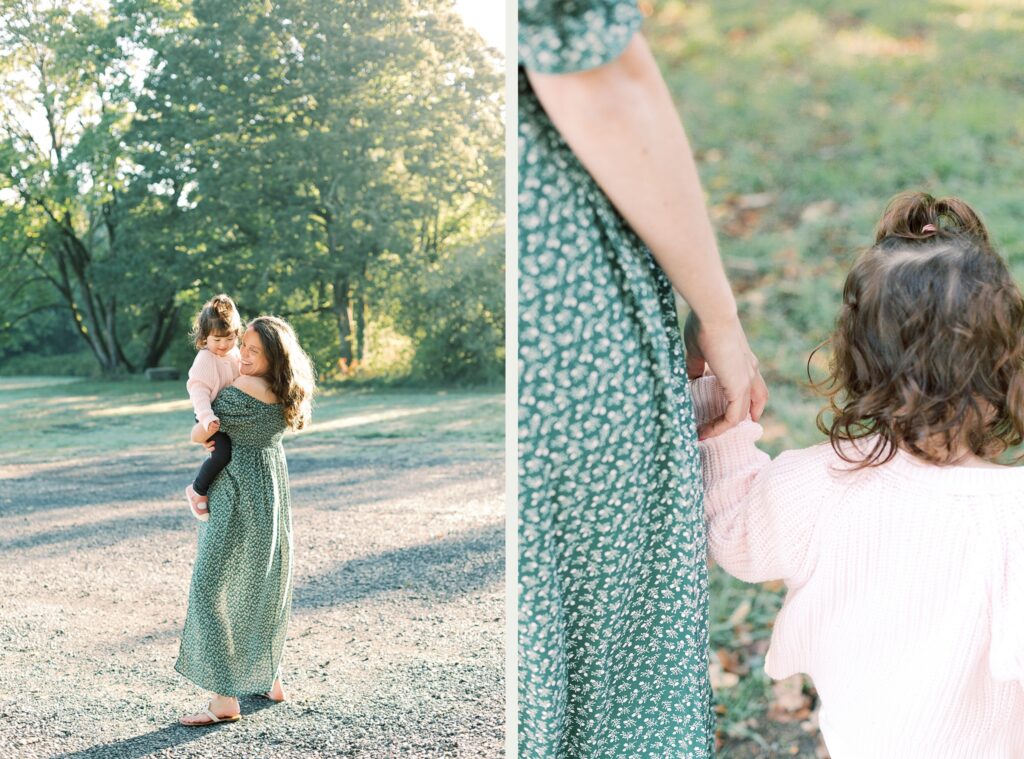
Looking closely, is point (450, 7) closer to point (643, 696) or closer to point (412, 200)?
point (412, 200)

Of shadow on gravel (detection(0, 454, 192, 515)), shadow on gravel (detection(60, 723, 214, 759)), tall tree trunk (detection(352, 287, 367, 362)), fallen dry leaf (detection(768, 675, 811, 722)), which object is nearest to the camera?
fallen dry leaf (detection(768, 675, 811, 722))

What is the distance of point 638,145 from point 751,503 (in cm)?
39

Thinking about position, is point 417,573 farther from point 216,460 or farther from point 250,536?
→ point 216,460

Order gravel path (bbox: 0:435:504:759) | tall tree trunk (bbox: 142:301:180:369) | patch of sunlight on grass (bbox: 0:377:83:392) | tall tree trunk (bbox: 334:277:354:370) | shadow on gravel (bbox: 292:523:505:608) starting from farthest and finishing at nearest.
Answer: tall tree trunk (bbox: 334:277:354:370) < tall tree trunk (bbox: 142:301:180:369) < patch of sunlight on grass (bbox: 0:377:83:392) < shadow on gravel (bbox: 292:523:505:608) < gravel path (bbox: 0:435:504:759)

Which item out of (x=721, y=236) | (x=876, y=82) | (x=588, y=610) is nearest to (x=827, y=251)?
(x=721, y=236)

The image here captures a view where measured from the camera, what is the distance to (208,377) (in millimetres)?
1770

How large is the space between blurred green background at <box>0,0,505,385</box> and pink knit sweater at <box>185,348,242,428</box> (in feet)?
8.34

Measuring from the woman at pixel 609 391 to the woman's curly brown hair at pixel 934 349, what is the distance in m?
0.11

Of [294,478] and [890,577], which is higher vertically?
[890,577]

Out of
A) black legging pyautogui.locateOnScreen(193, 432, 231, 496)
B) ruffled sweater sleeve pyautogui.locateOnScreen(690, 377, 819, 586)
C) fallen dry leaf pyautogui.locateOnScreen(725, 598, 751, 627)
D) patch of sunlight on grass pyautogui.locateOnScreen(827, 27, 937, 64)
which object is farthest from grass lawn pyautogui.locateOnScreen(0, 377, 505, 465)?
ruffled sweater sleeve pyautogui.locateOnScreen(690, 377, 819, 586)

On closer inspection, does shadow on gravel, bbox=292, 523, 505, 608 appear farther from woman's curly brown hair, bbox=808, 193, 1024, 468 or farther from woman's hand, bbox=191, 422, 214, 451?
woman's curly brown hair, bbox=808, 193, 1024, 468

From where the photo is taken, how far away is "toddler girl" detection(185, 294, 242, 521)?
5.72 ft

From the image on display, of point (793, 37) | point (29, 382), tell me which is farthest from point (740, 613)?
point (29, 382)

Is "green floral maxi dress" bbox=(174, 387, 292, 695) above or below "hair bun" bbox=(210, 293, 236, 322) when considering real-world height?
below
